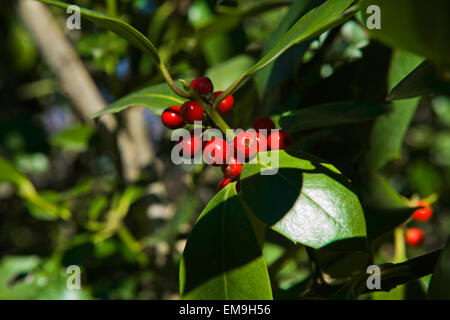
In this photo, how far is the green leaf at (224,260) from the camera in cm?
50

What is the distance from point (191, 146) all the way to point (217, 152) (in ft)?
0.19

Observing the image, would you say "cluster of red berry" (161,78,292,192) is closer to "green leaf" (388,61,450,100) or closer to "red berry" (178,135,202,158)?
"red berry" (178,135,202,158)

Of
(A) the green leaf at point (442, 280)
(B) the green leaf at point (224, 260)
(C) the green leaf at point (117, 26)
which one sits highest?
(C) the green leaf at point (117, 26)

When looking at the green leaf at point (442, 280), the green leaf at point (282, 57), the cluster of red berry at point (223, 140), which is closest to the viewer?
the green leaf at point (442, 280)

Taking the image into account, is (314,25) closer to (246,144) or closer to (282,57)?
(246,144)

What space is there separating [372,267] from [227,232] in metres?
0.18

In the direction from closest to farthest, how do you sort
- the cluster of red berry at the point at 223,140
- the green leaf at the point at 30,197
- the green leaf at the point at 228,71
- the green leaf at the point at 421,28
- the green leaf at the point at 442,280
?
the green leaf at the point at 421,28 < the green leaf at the point at 442,280 < the cluster of red berry at the point at 223,140 < the green leaf at the point at 228,71 < the green leaf at the point at 30,197

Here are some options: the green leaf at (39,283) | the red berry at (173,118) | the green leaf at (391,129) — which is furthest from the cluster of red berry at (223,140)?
the green leaf at (39,283)

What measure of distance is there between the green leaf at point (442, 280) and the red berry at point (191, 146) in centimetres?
32

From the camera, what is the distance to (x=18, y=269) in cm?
136

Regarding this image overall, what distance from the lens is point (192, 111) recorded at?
0.55 metres

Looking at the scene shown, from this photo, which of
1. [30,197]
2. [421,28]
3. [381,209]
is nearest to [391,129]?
[381,209]

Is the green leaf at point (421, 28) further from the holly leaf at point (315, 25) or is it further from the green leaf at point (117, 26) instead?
the green leaf at point (117, 26)

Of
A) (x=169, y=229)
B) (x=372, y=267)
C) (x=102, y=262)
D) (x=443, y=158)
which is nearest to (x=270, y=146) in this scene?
(x=372, y=267)
